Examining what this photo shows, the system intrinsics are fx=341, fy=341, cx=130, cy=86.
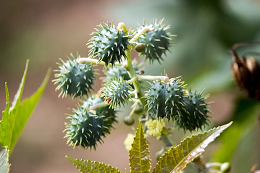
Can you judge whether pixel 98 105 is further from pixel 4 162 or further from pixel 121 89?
pixel 4 162

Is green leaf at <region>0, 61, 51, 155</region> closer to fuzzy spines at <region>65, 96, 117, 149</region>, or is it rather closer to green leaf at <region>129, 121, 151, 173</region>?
fuzzy spines at <region>65, 96, 117, 149</region>

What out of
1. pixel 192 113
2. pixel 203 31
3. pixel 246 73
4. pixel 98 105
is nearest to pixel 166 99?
pixel 192 113

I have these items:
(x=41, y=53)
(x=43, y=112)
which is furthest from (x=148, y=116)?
(x=41, y=53)

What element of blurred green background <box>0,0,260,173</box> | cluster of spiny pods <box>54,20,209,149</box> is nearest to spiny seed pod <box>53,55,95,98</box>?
cluster of spiny pods <box>54,20,209,149</box>

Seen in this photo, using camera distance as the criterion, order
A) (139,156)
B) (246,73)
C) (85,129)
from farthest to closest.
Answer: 1. (246,73)
2. (85,129)
3. (139,156)

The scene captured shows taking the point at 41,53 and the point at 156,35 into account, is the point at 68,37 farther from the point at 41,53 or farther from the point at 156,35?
the point at 156,35

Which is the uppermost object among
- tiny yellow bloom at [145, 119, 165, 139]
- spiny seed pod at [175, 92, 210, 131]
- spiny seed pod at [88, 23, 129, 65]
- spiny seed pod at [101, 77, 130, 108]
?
spiny seed pod at [88, 23, 129, 65]
